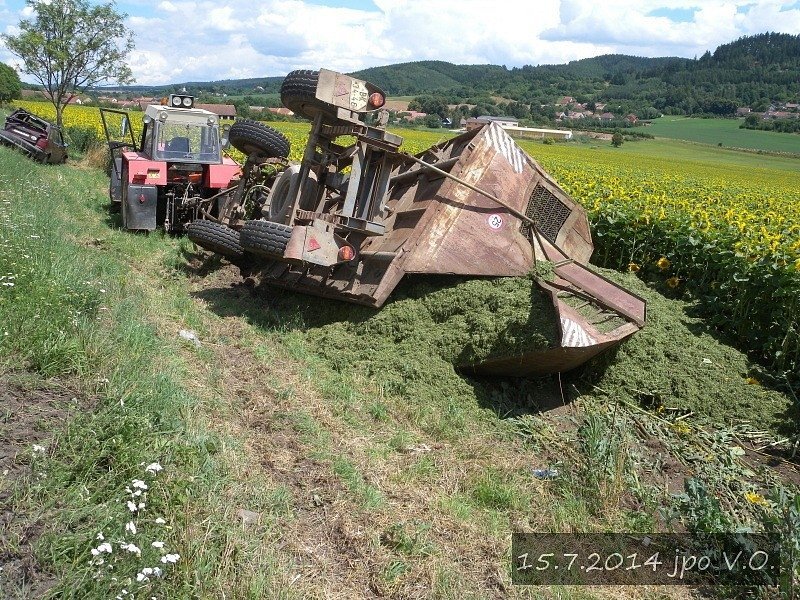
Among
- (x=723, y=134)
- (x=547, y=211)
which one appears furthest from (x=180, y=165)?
(x=723, y=134)

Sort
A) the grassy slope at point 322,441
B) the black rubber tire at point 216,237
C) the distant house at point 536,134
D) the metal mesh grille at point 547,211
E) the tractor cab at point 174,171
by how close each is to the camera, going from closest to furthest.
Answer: the grassy slope at point 322,441, the metal mesh grille at point 547,211, the black rubber tire at point 216,237, the tractor cab at point 174,171, the distant house at point 536,134

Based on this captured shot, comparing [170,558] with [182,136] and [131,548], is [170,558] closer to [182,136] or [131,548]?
[131,548]

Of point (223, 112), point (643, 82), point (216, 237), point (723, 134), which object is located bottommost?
point (216, 237)

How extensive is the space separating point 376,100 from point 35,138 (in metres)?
12.9

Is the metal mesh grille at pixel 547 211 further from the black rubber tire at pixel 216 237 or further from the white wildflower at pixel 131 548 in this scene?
the white wildflower at pixel 131 548

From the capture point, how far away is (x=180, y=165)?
32.8ft

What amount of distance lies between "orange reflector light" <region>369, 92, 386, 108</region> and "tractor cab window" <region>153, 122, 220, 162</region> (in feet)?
14.6

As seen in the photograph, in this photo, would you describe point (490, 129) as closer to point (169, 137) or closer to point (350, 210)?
point (350, 210)

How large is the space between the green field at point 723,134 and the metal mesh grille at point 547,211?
181ft

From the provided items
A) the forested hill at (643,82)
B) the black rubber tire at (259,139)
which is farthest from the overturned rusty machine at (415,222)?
the forested hill at (643,82)

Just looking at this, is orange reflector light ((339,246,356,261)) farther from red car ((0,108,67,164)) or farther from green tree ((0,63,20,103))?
green tree ((0,63,20,103))

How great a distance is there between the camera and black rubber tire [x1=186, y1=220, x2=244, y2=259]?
25.2 ft

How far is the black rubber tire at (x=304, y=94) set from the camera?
21.2 ft

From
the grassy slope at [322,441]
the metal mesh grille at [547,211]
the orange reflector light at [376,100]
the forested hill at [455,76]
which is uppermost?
the forested hill at [455,76]
